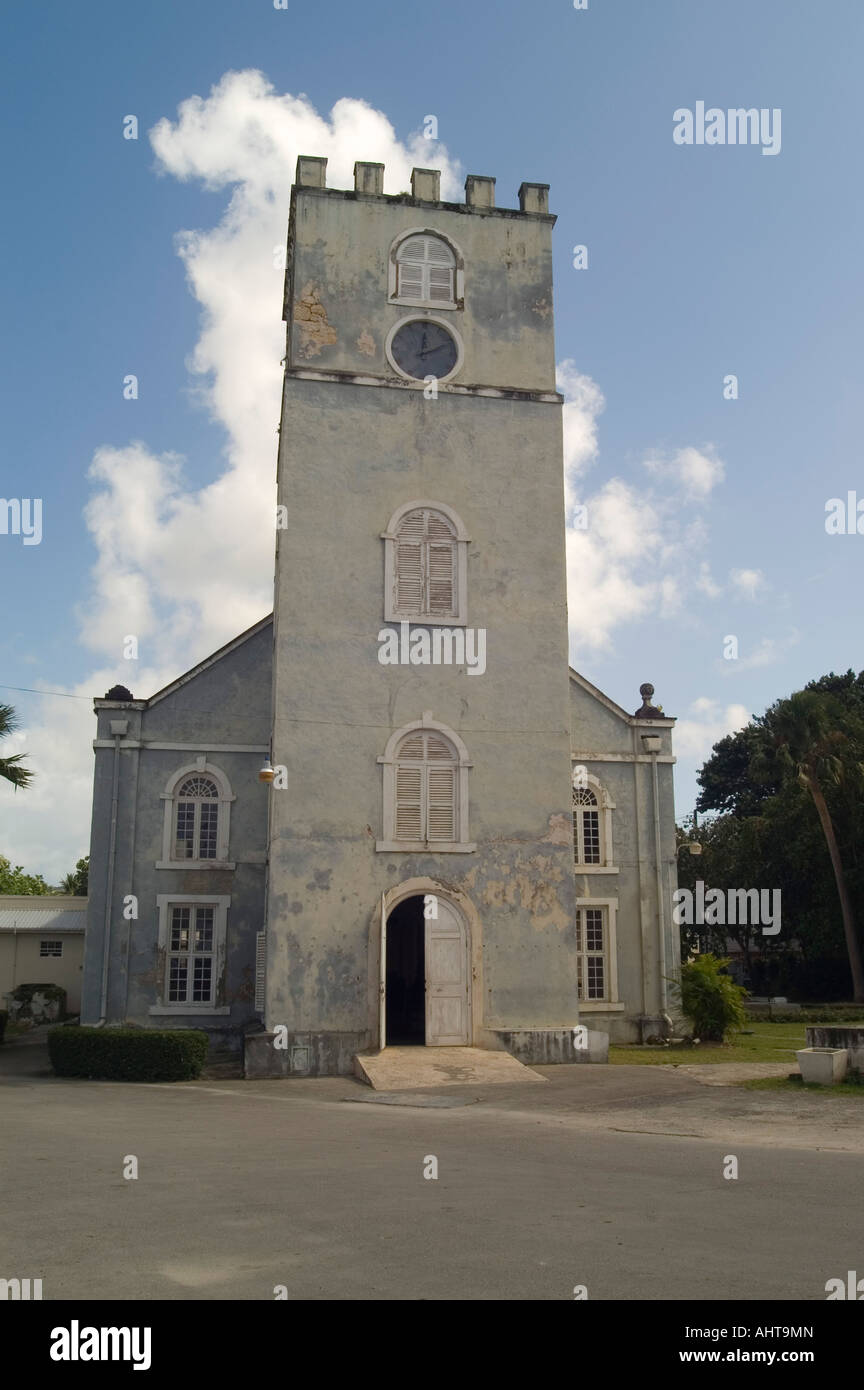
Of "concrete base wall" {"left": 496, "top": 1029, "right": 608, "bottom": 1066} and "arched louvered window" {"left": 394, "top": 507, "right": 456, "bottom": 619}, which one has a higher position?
"arched louvered window" {"left": 394, "top": 507, "right": 456, "bottom": 619}

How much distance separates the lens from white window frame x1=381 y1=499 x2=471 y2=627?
77.3ft

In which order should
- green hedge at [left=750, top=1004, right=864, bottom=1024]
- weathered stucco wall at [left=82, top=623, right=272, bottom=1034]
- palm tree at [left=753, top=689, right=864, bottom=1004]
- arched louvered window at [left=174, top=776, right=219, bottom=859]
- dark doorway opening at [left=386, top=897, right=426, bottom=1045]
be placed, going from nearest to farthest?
weathered stucco wall at [left=82, top=623, right=272, bottom=1034]
arched louvered window at [left=174, top=776, right=219, bottom=859]
dark doorway opening at [left=386, top=897, right=426, bottom=1045]
green hedge at [left=750, top=1004, right=864, bottom=1024]
palm tree at [left=753, top=689, right=864, bottom=1004]

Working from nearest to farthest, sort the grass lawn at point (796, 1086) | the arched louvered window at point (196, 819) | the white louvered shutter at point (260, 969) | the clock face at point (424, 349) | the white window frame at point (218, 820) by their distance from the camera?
the grass lawn at point (796, 1086), the clock face at point (424, 349), the white louvered shutter at point (260, 969), the white window frame at point (218, 820), the arched louvered window at point (196, 819)

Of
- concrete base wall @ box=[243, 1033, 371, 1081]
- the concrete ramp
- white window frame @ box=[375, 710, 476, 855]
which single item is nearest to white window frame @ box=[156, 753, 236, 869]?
white window frame @ box=[375, 710, 476, 855]

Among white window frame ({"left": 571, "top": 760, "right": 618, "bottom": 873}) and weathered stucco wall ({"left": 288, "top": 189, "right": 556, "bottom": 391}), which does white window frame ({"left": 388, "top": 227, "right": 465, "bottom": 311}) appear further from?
white window frame ({"left": 571, "top": 760, "right": 618, "bottom": 873})

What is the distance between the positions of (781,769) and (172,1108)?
3995 cm

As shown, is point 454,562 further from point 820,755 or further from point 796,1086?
point 820,755

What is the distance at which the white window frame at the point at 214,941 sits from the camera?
25.4 meters

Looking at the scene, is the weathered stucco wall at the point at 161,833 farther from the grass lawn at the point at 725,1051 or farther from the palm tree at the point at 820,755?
the palm tree at the point at 820,755

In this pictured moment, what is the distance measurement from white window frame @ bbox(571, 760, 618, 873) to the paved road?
1136 centimetres

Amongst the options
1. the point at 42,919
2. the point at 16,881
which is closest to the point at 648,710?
the point at 42,919

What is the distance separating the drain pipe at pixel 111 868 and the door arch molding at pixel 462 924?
6.79 metres

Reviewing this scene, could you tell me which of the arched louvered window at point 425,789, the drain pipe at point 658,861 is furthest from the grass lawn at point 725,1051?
the arched louvered window at point 425,789

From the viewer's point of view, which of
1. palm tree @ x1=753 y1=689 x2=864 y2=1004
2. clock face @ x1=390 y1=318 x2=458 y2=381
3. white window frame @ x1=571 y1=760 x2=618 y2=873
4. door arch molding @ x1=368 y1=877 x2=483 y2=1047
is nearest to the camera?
door arch molding @ x1=368 y1=877 x2=483 y2=1047
